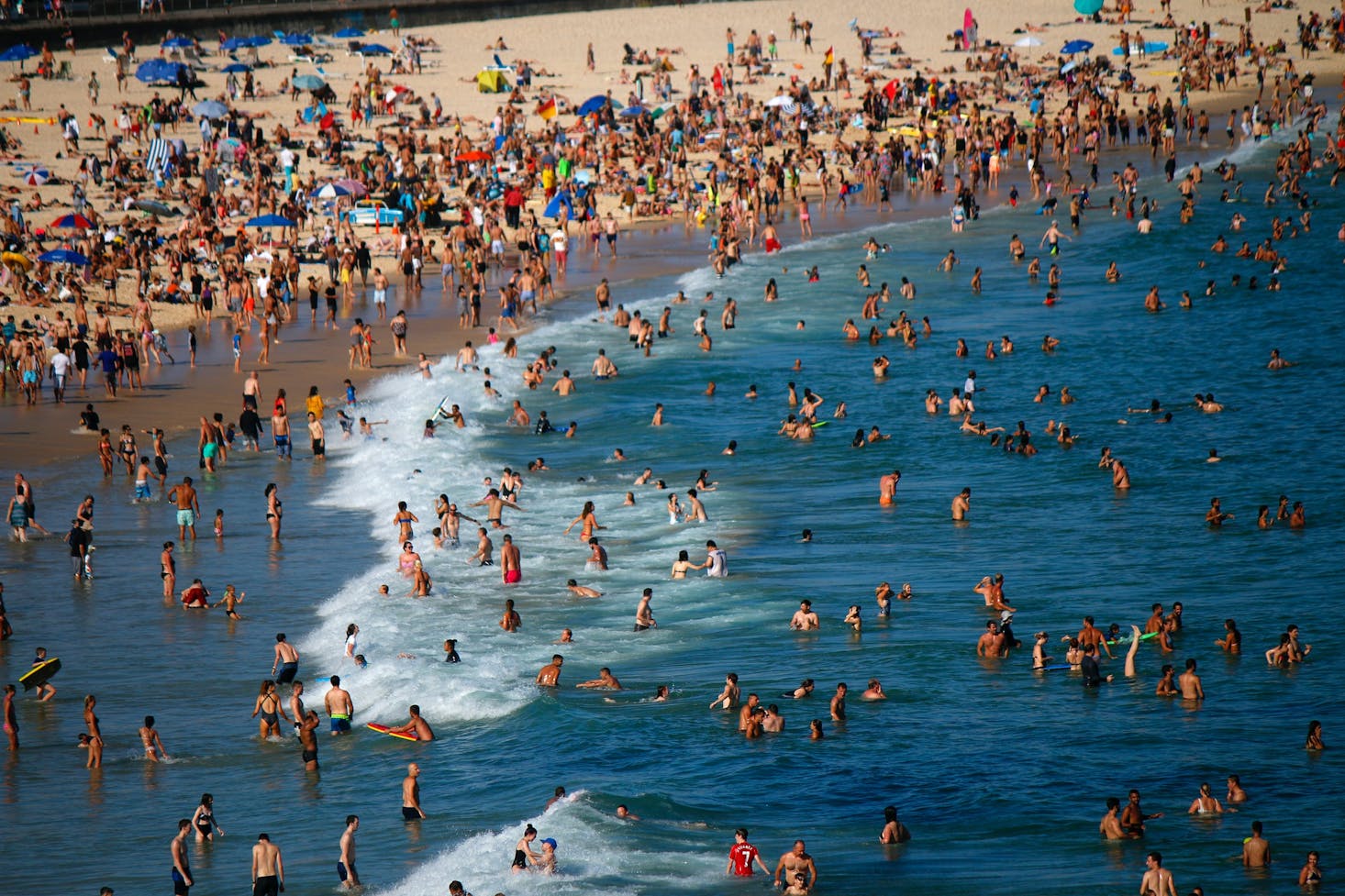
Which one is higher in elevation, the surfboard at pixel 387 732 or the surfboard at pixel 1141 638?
the surfboard at pixel 1141 638

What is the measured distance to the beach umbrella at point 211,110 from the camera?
2061 inches

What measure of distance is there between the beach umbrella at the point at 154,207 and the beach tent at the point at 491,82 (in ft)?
60.3

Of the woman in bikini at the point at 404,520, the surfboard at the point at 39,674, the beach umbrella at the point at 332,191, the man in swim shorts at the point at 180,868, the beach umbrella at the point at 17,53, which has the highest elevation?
the beach umbrella at the point at 17,53

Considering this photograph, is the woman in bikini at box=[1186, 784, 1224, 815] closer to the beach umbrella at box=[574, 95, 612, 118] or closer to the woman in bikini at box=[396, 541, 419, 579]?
the woman in bikini at box=[396, 541, 419, 579]

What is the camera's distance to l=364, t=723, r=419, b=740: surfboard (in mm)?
20516

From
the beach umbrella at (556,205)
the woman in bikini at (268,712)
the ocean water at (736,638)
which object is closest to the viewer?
the ocean water at (736,638)

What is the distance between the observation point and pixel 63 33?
60156mm

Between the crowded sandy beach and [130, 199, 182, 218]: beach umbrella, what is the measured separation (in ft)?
2.26

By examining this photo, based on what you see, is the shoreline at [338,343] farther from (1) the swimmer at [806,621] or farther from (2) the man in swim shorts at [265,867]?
(2) the man in swim shorts at [265,867]

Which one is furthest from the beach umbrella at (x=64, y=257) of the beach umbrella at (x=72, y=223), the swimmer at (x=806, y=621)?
the swimmer at (x=806, y=621)

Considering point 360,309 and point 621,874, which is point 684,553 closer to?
point 621,874

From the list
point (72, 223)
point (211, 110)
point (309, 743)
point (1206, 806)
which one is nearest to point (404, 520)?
point (309, 743)

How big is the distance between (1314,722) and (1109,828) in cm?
328

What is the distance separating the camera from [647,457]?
32438mm
